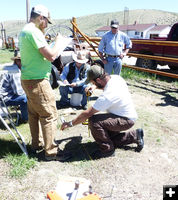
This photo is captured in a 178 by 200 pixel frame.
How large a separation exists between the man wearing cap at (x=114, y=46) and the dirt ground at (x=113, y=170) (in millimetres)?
1985

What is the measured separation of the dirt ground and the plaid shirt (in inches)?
42.2

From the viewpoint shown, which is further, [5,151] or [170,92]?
[170,92]

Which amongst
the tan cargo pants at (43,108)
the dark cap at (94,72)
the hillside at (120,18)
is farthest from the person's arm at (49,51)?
the hillside at (120,18)

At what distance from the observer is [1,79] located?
3.89 metres

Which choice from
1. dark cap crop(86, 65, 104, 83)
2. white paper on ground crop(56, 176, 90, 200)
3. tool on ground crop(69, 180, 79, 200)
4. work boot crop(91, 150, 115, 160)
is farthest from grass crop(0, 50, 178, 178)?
dark cap crop(86, 65, 104, 83)

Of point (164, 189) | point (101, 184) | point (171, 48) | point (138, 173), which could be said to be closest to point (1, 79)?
point (101, 184)

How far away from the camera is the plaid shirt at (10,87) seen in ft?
12.6

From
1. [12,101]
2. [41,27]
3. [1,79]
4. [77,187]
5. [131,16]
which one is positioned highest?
[131,16]

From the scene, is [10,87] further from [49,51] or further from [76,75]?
[49,51]

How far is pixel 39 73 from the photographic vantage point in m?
2.60

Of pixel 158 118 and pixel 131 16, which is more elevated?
pixel 131 16

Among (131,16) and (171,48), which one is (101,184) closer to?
(171,48)

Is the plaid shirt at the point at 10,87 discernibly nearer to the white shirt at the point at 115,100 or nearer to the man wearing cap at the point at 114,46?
the white shirt at the point at 115,100

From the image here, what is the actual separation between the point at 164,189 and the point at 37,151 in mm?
1816
